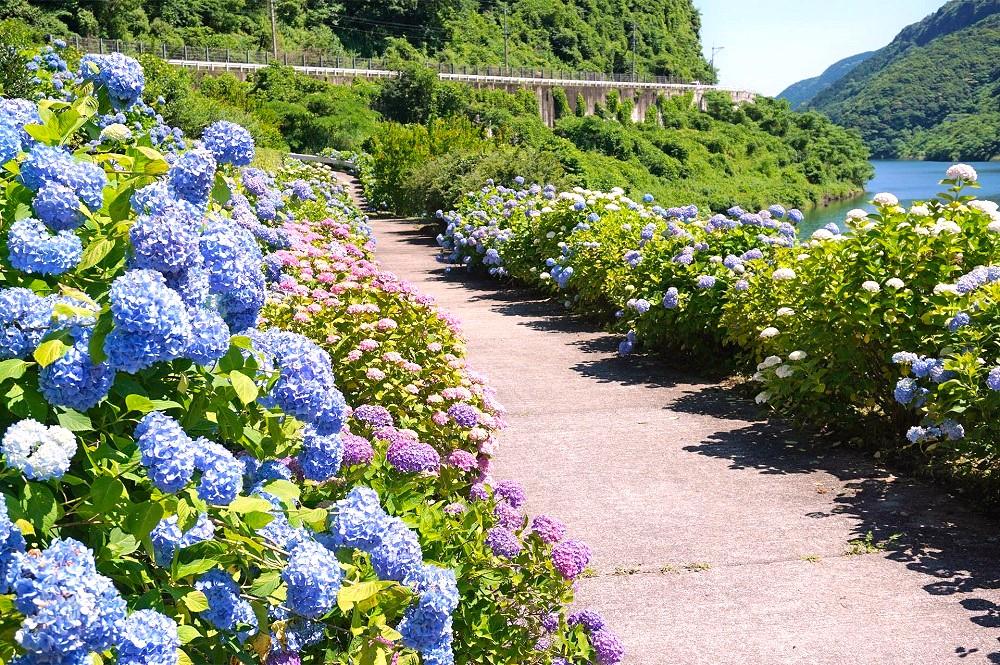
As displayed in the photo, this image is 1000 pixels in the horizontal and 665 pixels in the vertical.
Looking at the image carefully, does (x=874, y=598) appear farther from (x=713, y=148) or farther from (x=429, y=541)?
(x=713, y=148)

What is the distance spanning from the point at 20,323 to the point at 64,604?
1.81ft

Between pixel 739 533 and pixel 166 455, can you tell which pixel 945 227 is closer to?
pixel 739 533

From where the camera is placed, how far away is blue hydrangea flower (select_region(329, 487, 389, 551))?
1.82m

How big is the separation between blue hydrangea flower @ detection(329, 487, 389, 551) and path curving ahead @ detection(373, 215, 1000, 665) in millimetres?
1709

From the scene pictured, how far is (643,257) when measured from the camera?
7.63 m

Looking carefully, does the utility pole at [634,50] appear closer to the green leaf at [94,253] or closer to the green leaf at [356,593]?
the green leaf at [94,253]

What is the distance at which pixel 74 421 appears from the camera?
5.43 feet

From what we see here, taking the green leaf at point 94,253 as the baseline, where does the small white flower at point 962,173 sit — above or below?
above

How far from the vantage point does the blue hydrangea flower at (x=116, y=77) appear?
255 cm

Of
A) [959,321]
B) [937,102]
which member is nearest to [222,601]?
[959,321]

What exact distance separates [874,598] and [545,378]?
3.56 meters

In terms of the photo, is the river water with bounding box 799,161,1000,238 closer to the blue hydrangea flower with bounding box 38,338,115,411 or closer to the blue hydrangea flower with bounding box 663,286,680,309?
the blue hydrangea flower with bounding box 663,286,680,309

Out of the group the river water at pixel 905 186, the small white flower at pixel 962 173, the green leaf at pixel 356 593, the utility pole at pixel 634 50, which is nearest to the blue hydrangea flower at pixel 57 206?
the green leaf at pixel 356 593

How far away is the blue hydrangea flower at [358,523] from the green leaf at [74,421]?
47 cm
